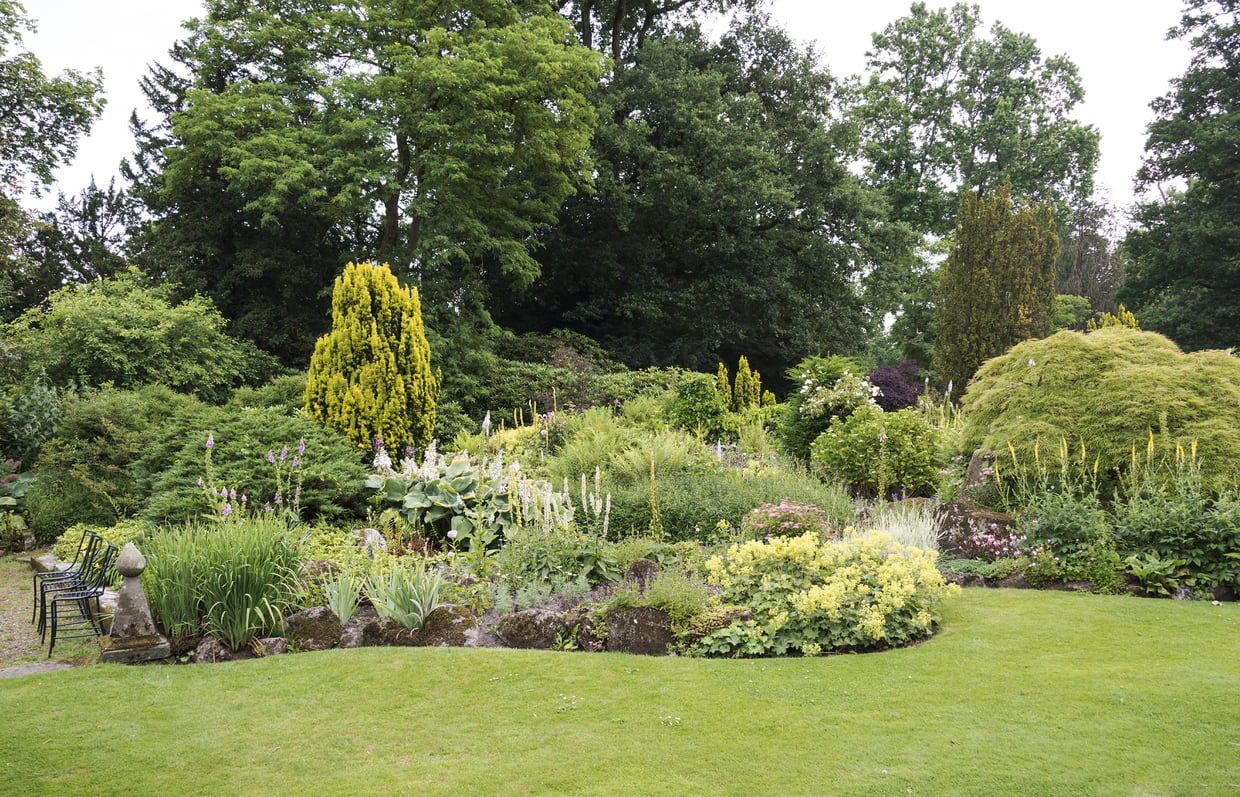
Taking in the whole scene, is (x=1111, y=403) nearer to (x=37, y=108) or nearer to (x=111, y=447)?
(x=111, y=447)

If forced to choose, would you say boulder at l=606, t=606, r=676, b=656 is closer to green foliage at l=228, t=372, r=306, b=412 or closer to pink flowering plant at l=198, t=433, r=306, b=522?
pink flowering plant at l=198, t=433, r=306, b=522

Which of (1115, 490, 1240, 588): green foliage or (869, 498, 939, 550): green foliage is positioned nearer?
(1115, 490, 1240, 588): green foliage

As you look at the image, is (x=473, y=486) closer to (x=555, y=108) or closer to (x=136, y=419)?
(x=136, y=419)

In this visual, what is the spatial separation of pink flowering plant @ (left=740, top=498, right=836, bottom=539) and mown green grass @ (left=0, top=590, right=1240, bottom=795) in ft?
4.96

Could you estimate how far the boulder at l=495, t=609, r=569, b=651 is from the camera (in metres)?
5.01

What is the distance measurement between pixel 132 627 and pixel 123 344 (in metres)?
8.96

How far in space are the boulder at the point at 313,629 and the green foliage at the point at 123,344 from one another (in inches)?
328

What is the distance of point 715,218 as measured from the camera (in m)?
19.9

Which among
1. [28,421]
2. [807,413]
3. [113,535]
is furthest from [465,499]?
[28,421]

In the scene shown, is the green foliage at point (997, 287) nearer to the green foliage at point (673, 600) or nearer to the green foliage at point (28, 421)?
the green foliage at point (673, 600)

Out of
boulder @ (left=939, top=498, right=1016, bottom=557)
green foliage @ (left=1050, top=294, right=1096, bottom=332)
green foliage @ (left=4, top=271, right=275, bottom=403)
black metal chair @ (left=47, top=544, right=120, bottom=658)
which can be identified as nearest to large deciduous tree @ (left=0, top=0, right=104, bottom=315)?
green foliage @ (left=4, top=271, right=275, bottom=403)

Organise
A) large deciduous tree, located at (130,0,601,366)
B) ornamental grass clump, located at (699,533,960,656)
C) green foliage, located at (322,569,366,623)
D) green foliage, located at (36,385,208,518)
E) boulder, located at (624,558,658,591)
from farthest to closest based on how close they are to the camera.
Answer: large deciduous tree, located at (130,0,601,366) < green foliage, located at (36,385,208,518) < boulder, located at (624,558,658,591) < green foliage, located at (322,569,366,623) < ornamental grass clump, located at (699,533,960,656)

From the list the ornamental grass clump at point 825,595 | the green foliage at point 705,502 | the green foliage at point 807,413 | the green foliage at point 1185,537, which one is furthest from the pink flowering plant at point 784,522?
the green foliage at point 807,413

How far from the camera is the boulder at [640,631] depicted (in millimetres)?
4824
